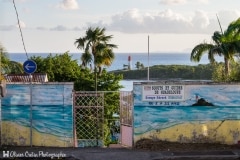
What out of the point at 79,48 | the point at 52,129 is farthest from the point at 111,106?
the point at 52,129

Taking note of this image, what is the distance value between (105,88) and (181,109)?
2618 centimetres

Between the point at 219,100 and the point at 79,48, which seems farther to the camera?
the point at 79,48

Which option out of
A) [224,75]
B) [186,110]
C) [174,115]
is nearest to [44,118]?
[174,115]

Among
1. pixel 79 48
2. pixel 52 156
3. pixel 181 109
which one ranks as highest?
pixel 79 48

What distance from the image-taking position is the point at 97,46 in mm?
36750

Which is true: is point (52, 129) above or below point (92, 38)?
below

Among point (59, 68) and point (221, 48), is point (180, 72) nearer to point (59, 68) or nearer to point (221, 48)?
point (59, 68)

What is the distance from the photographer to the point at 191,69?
276 ft

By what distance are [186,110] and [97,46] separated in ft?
67.1

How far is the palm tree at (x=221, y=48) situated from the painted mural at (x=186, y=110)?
13.7 meters

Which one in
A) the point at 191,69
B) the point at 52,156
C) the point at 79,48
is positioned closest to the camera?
the point at 52,156

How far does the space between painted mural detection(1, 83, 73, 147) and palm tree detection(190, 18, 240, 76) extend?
15.7m

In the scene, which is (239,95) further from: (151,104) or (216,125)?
(151,104)

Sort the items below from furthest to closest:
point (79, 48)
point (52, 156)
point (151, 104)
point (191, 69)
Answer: point (191, 69), point (79, 48), point (151, 104), point (52, 156)
